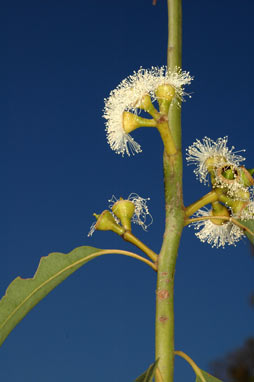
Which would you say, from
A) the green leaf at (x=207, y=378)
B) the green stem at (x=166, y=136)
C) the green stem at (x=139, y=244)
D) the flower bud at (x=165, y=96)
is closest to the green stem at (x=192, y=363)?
the green leaf at (x=207, y=378)

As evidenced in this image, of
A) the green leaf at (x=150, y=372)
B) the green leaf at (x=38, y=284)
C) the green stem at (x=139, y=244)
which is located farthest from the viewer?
the green leaf at (x=38, y=284)

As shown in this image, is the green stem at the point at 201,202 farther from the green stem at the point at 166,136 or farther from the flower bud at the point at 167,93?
the flower bud at the point at 167,93

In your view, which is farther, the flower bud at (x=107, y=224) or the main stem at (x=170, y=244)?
the flower bud at (x=107, y=224)

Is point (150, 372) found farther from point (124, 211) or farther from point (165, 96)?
point (165, 96)

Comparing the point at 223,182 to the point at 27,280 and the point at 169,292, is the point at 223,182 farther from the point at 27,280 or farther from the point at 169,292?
the point at 27,280

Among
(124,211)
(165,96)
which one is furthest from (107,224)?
(165,96)

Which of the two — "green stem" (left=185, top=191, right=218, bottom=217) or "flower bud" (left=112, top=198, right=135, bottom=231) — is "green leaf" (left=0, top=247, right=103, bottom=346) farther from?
"green stem" (left=185, top=191, right=218, bottom=217)
